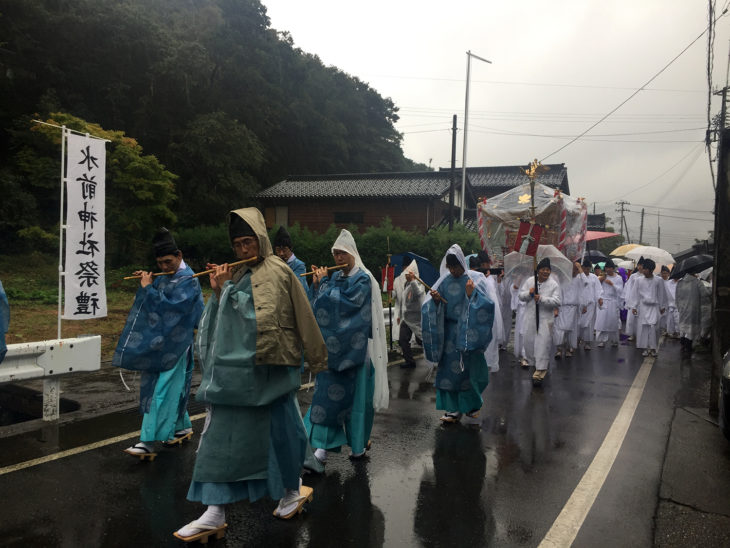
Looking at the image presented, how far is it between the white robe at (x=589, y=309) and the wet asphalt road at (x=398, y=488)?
6.21 metres

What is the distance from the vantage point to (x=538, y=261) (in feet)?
33.2

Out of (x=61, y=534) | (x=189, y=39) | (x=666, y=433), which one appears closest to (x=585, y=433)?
(x=666, y=433)

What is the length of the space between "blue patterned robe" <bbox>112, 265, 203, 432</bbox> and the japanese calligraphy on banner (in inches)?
78.8

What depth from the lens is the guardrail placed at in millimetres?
5590

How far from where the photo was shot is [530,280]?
9.04 meters

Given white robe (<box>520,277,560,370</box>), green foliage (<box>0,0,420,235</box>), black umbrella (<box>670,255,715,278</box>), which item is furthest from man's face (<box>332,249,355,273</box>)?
green foliage (<box>0,0,420,235</box>)

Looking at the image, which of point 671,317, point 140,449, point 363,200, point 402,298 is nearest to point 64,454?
point 140,449

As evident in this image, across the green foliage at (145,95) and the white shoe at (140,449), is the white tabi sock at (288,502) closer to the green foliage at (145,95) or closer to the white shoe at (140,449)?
the white shoe at (140,449)

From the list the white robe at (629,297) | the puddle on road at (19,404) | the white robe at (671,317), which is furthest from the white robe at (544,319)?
the white robe at (671,317)

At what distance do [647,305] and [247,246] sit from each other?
11221 mm

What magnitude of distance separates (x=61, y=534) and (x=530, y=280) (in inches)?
288

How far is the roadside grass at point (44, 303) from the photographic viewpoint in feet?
37.6

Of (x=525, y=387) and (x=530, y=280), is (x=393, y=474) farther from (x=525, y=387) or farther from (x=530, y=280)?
(x=530, y=280)

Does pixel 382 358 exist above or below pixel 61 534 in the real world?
above
